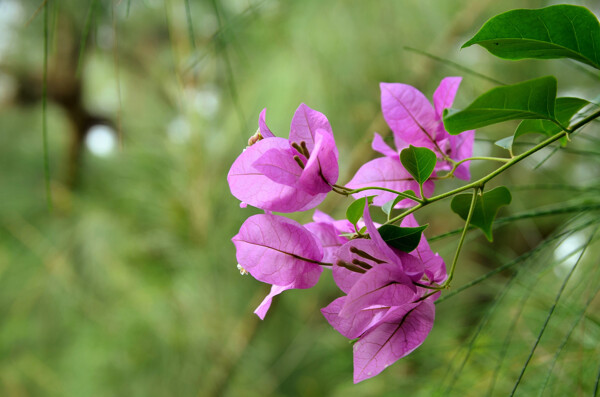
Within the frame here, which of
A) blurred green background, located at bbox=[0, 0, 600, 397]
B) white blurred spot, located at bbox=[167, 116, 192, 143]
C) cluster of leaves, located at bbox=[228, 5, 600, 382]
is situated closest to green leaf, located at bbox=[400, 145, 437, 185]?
cluster of leaves, located at bbox=[228, 5, 600, 382]

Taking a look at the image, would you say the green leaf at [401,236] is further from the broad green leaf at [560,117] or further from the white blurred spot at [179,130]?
the white blurred spot at [179,130]

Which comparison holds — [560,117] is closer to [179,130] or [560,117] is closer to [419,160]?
[419,160]

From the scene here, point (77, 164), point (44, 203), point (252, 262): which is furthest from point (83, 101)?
point (252, 262)

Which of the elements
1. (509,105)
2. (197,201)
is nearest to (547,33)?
(509,105)

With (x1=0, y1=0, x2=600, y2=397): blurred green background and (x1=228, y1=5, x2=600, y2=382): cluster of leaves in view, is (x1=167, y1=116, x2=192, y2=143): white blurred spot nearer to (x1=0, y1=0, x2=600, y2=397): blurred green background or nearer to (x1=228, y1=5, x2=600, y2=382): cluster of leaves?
(x1=0, y1=0, x2=600, y2=397): blurred green background

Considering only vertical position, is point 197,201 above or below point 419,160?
below

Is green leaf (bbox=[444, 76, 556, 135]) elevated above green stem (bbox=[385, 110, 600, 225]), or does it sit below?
above

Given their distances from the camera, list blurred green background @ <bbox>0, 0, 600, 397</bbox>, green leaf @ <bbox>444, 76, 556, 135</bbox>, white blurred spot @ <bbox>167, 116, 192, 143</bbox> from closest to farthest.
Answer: green leaf @ <bbox>444, 76, 556, 135</bbox>
blurred green background @ <bbox>0, 0, 600, 397</bbox>
white blurred spot @ <bbox>167, 116, 192, 143</bbox>
